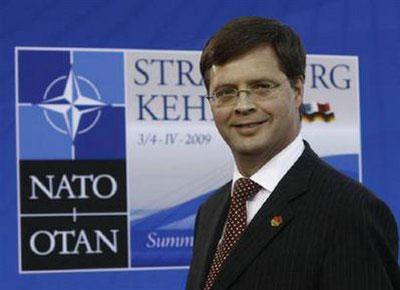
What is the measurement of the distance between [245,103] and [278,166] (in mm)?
121

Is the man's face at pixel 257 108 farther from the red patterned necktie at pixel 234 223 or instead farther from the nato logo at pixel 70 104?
the nato logo at pixel 70 104

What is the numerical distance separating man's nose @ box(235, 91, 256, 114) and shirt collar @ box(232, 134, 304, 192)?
0.10 m

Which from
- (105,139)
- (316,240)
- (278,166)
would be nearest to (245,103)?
(278,166)

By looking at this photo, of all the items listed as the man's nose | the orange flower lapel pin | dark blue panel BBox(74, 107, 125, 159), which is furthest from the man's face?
dark blue panel BBox(74, 107, 125, 159)

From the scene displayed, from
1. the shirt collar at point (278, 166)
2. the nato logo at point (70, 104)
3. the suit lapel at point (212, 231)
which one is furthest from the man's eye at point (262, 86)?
the nato logo at point (70, 104)

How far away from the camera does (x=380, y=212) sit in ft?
3.90

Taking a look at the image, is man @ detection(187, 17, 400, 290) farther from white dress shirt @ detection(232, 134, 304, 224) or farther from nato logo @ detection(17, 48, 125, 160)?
nato logo @ detection(17, 48, 125, 160)

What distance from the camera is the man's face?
128 centimetres

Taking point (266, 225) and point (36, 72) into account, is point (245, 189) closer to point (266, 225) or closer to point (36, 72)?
point (266, 225)

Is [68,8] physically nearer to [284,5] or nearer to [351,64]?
[284,5]

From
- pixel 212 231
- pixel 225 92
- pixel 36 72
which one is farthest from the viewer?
pixel 36 72

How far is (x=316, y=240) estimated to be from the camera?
120 cm

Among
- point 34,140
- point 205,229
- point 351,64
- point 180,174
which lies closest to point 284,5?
point 351,64

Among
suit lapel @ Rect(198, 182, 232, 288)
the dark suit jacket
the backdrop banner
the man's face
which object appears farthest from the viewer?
the backdrop banner
